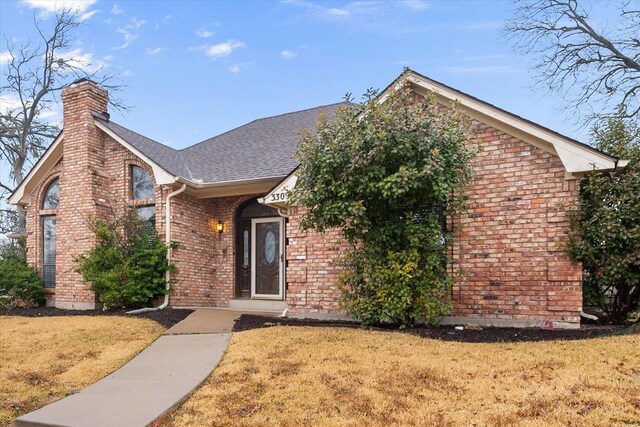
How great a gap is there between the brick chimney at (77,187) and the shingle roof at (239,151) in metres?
0.54

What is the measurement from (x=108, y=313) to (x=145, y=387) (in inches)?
224

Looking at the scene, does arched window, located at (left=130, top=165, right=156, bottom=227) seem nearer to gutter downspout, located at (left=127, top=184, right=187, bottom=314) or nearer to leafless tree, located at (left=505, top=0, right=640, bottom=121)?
gutter downspout, located at (left=127, top=184, right=187, bottom=314)

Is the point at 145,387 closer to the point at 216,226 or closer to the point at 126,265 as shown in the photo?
the point at 126,265

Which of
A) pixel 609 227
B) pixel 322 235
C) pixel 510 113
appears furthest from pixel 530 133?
pixel 322 235

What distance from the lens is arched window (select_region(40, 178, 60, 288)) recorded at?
12227 mm

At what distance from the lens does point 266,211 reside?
11484mm

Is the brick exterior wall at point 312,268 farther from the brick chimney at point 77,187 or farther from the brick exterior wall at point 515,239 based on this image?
the brick chimney at point 77,187

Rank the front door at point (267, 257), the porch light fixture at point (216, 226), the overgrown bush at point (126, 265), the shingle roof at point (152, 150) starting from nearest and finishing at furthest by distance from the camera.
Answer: the overgrown bush at point (126, 265) < the shingle roof at point (152, 150) < the front door at point (267, 257) < the porch light fixture at point (216, 226)

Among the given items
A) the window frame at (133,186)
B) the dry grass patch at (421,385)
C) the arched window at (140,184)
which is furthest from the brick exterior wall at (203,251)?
the dry grass patch at (421,385)

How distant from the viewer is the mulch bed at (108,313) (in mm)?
8367

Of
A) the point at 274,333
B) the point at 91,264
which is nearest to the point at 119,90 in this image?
the point at 91,264

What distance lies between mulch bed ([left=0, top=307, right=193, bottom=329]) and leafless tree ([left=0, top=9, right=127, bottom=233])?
10156 millimetres

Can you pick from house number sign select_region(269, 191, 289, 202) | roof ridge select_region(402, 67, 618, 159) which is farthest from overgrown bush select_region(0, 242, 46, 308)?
roof ridge select_region(402, 67, 618, 159)

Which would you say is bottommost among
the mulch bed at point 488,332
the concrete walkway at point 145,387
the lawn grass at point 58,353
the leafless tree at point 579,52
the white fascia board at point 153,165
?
the lawn grass at point 58,353
